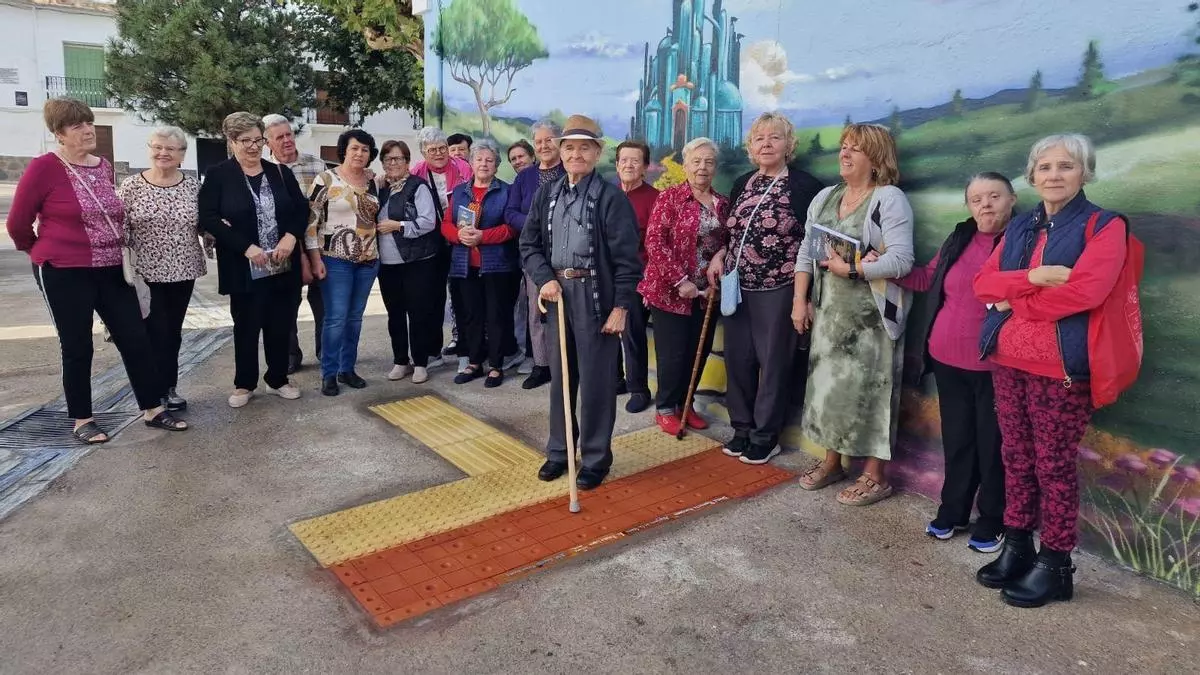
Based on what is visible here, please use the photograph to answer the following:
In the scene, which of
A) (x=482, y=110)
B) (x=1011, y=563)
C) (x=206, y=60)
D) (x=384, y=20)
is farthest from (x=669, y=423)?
(x=206, y=60)

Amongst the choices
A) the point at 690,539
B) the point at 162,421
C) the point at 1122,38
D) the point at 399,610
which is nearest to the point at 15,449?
the point at 162,421

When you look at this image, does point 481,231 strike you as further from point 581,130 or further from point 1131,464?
point 1131,464

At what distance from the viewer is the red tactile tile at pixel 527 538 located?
3301mm

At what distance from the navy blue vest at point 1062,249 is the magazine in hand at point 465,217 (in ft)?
12.6

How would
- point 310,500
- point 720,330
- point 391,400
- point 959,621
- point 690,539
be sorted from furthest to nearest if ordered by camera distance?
point 391,400, point 720,330, point 310,500, point 690,539, point 959,621

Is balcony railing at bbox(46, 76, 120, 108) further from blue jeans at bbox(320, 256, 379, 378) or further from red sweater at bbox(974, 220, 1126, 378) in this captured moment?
red sweater at bbox(974, 220, 1126, 378)

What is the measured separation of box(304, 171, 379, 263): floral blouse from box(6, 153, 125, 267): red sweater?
1.34 meters

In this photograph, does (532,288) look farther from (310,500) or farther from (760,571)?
(760,571)

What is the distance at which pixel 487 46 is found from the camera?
7492 millimetres

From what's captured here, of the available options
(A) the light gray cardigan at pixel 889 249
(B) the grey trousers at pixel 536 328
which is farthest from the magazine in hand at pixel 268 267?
(A) the light gray cardigan at pixel 889 249

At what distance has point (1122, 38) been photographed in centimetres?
341

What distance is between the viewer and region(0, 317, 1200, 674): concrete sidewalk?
9.41 ft

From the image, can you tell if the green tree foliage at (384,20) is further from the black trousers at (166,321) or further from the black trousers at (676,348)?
the black trousers at (676,348)

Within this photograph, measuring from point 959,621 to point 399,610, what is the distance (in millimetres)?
2138
